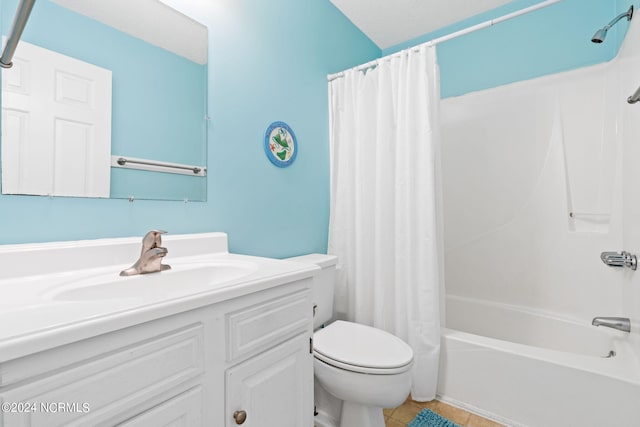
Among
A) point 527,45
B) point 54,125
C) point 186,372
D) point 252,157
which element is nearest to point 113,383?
point 186,372

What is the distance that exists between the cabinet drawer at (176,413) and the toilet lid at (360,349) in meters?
0.66

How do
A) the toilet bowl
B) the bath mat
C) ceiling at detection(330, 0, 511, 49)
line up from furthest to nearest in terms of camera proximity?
1. ceiling at detection(330, 0, 511, 49)
2. the bath mat
3. the toilet bowl

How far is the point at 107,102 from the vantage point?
98cm

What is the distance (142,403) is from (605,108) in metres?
2.55

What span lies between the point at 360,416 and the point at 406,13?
8.19 ft

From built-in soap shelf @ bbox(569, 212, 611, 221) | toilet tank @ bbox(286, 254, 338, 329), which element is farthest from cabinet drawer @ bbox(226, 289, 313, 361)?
built-in soap shelf @ bbox(569, 212, 611, 221)

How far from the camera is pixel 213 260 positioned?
1.12 meters

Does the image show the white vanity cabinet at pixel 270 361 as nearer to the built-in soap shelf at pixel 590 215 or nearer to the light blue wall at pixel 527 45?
the built-in soap shelf at pixel 590 215

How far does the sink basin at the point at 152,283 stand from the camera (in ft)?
2.30

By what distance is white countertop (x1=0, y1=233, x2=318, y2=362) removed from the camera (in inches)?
18.4

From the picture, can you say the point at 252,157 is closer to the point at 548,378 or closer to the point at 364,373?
the point at 364,373

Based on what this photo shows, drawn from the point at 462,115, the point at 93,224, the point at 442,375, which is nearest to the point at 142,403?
the point at 93,224

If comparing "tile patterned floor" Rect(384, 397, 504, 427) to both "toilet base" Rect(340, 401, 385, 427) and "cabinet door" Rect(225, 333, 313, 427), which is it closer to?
"toilet base" Rect(340, 401, 385, 427)

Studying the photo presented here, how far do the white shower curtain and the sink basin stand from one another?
91cm
